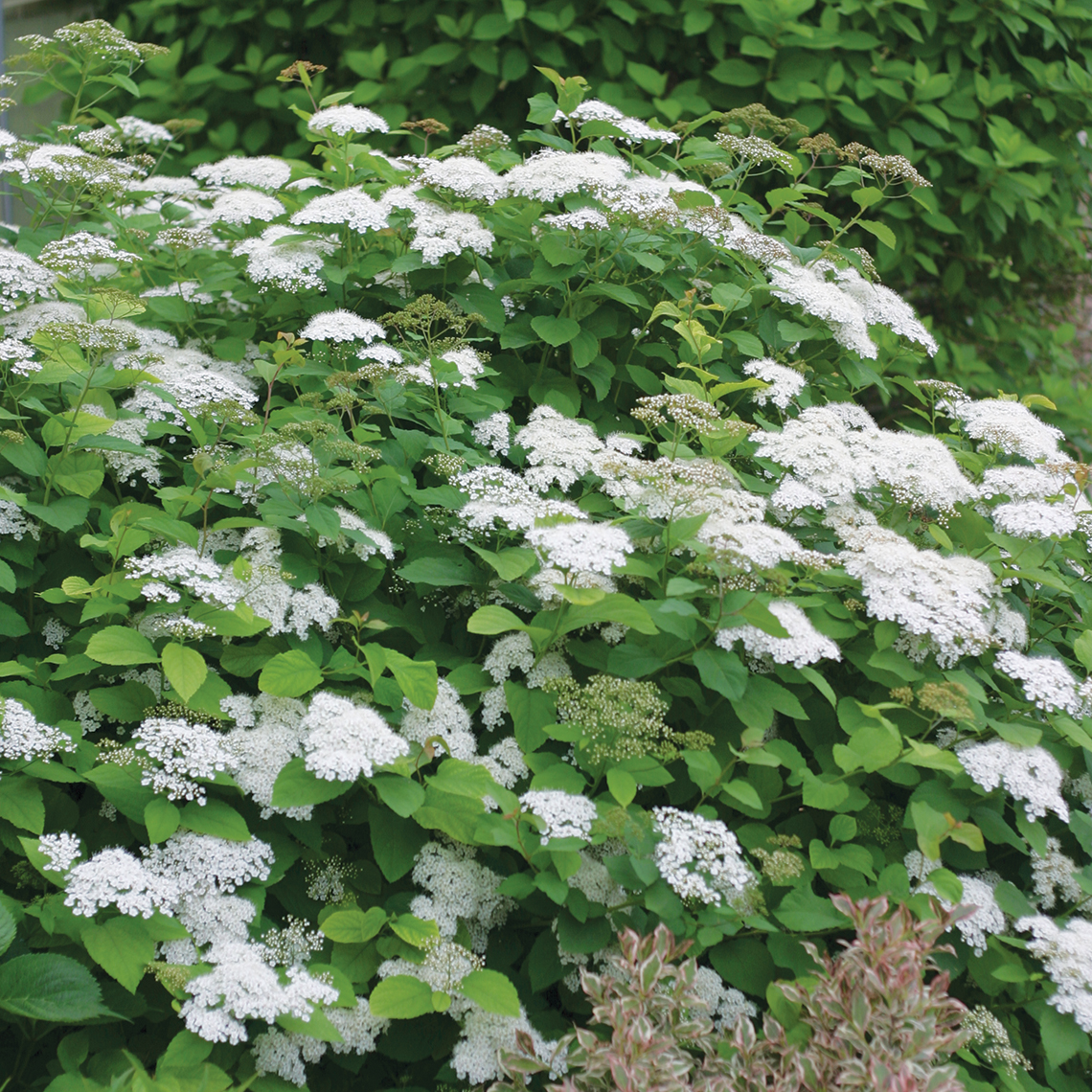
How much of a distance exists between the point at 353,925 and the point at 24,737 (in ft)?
1.89

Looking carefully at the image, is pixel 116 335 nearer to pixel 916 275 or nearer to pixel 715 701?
pixel 715 701

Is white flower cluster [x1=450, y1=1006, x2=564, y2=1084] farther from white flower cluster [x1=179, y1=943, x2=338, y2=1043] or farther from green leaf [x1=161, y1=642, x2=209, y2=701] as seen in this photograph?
green leaf [x1=161, y1=642, x2=209, y2=701]

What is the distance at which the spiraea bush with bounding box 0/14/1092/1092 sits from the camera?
5.04 feet

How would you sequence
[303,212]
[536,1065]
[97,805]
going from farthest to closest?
[303,212] < [97,805] < [536,1065]

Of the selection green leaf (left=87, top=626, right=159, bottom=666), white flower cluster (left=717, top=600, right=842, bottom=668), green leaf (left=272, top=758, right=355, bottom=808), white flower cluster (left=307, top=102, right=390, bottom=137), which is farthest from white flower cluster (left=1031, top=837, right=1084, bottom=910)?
white flower cluster (left=307, top=102, right=390, bottom=137)

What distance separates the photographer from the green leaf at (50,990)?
1.37 m

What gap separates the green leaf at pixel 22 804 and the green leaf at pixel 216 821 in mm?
213

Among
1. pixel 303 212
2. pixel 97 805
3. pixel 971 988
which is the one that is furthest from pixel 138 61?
pixel 971 988

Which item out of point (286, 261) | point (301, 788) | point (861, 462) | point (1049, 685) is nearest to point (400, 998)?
point (301, 788)

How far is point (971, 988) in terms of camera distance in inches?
72.2

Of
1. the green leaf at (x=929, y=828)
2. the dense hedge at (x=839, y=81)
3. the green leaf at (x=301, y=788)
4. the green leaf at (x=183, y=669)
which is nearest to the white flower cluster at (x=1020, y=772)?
the green leaf at (x=929, y=828)

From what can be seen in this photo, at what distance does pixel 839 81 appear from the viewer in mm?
4070

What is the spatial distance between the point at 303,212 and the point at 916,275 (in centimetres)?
379

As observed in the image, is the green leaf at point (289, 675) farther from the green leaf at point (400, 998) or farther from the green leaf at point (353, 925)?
the green leaf at point (400, 998)
